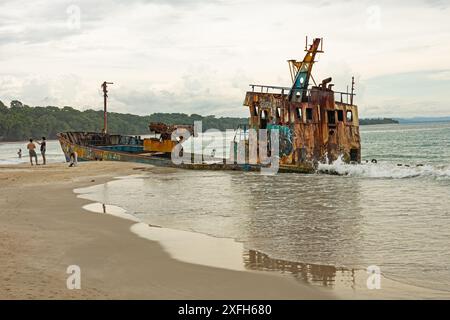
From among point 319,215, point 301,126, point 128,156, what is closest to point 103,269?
point 319,215

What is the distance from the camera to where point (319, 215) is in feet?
43.5

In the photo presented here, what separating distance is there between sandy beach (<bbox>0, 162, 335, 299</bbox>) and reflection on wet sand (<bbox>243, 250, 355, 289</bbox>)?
1.06ft

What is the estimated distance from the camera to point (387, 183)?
72.7ft

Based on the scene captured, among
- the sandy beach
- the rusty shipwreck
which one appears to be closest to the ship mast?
the rusty shipwreck

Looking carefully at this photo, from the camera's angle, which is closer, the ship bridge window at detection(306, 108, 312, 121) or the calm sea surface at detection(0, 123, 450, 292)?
the calm sea surface at detection(0, 123, 450, 292)

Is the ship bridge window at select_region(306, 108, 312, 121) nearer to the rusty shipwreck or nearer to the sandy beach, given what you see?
the rusty shipwreck

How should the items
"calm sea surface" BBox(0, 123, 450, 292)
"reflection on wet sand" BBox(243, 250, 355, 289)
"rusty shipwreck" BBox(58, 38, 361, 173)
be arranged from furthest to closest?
1. "rusty shipwreck" BBox(58, 38, 361, 173)
2. "calm sea surface" BBox(0, 123, 450, 292)
3. "reflection on wet sand" BBox(243, 250, 355, 289)

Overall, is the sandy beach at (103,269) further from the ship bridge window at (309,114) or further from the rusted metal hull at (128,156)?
the ship bridge window at (309,114)

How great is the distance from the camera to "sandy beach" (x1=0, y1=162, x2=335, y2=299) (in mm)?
6367

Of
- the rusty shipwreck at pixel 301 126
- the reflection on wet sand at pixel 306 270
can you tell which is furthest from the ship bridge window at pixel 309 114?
the reflection on wet sand at pixel 306 270

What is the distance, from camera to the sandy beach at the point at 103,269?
6367 mm

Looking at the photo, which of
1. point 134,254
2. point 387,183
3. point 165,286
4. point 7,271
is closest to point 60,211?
point 134,254

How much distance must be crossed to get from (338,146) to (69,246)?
20.2 meters

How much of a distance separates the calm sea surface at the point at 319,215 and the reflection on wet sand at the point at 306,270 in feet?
0.11
